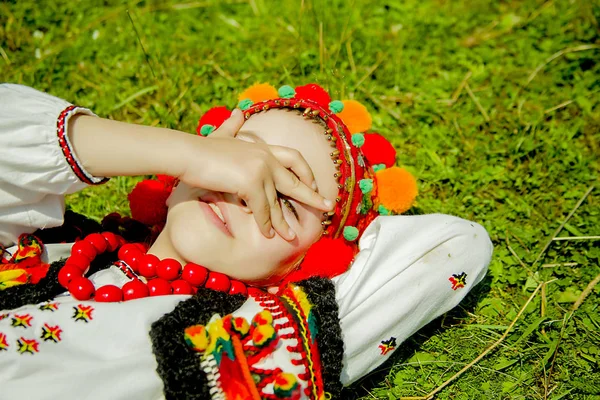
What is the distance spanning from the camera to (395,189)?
2.40 m

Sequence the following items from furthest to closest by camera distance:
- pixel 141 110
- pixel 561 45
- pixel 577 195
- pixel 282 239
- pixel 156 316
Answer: pixel 561 45 < pixel 141 110 < pixel 577 195 < pixel 282 239 < pixel 156 316

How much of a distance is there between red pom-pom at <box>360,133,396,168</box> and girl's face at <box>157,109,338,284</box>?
296 millimetres

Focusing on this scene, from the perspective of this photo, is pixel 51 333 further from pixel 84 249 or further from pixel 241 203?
pixel 241 203

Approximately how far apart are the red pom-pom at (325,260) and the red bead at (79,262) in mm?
733

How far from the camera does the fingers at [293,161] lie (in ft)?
6.75

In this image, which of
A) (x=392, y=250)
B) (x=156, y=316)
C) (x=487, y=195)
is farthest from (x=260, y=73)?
(x=156, y=316)

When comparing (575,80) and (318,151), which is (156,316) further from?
(575,80)

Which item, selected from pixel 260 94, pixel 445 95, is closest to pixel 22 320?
pixel 260 94

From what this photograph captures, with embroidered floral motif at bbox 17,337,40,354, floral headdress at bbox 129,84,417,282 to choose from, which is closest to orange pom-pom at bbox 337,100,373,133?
floral headdress at bbox 129,84,417,282

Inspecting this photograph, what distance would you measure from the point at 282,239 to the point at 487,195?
4.88ft

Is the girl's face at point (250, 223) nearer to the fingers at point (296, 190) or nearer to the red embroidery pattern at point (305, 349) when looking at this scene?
the fingers at point (296, 190)

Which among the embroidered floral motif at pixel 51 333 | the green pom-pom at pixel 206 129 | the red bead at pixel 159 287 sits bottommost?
the red bead at pixel 159 287

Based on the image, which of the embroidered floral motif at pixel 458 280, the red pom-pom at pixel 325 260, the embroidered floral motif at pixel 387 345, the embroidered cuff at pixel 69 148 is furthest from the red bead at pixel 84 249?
the embroidered floral motif at pixel 458 280

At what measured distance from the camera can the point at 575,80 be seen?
3660 millimetres
